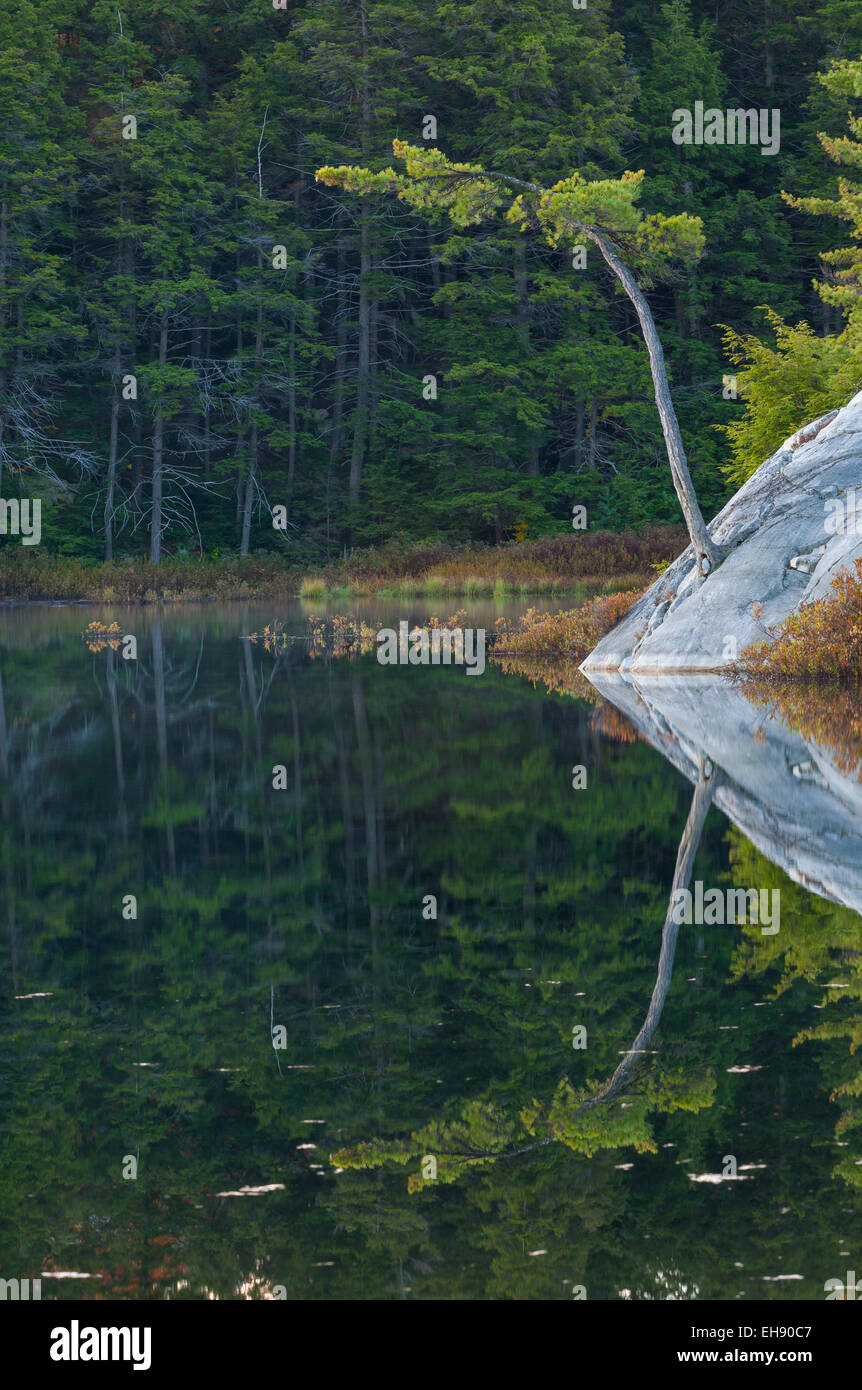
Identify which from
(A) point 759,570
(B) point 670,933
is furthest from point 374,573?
(B) point 670,933

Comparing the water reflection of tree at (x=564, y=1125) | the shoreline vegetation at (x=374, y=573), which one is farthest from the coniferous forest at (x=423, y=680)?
the shoreline vegetation at (x=374, y=573)

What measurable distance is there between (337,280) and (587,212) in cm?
3561

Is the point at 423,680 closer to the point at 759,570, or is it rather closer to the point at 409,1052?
the point at 759,570

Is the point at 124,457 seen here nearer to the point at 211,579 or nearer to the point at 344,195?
the point at 211,579

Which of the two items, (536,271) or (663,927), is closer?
(663,927)

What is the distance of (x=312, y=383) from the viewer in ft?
185

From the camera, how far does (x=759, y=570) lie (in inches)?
762

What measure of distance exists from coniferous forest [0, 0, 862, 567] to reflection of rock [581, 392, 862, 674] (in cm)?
2882

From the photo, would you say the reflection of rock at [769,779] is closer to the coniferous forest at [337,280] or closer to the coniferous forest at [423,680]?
the coniferous forest at [423,680]

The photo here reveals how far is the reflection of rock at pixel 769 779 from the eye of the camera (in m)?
8.29

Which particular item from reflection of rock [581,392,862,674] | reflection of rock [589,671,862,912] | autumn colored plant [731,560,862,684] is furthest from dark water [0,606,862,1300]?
reflection of rock [581,392,862,674]

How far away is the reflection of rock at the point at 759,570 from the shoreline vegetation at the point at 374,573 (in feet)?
60.6
